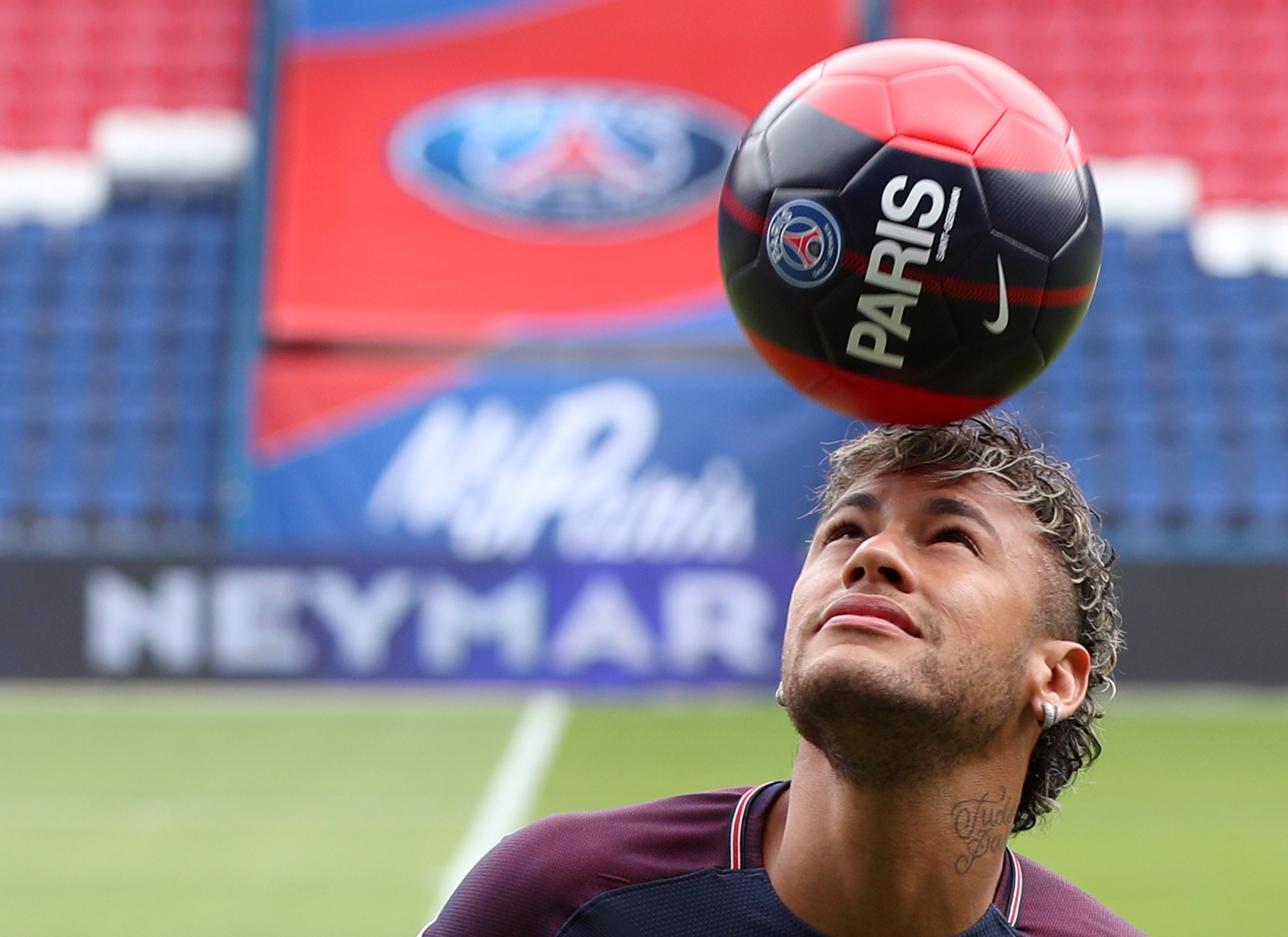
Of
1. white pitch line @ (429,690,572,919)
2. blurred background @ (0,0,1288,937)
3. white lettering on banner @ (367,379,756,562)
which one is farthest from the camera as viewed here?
white lettering on banner @ (367,379,756,562)

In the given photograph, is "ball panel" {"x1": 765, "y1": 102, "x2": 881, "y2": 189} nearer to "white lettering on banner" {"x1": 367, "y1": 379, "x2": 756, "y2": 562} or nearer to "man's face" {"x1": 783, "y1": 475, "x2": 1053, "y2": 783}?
"man's face" {"x1": 783, "y1": 475, "x2": 1053, "y2": 783}

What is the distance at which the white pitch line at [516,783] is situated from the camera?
6.24 meters

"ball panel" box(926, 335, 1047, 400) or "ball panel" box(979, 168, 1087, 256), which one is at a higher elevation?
"ball panel" box(979, 168, 1087, 256)

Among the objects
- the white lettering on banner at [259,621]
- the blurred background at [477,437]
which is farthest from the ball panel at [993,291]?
the white lettering on banner at [259,621]

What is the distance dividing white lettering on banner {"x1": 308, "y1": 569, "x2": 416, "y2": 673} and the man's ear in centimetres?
836

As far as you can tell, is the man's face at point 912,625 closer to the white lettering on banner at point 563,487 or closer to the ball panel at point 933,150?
the ball panel at point 933,150

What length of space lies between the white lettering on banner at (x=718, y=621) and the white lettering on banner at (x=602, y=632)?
0.20 meters

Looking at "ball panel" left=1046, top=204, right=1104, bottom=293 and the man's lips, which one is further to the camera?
"ball panel" left=1046, top=204, right=1104, bottom=293

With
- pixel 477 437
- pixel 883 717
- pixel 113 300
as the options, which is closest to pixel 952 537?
pixel 883 717

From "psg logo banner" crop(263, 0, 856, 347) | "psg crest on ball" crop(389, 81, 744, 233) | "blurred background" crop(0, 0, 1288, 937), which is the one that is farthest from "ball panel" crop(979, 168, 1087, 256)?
"psg crest on ball" crop(389, 81, 744, 233)

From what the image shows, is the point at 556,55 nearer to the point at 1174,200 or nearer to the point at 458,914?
the point at 1174,200

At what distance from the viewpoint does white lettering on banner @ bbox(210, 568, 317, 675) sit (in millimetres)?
10289

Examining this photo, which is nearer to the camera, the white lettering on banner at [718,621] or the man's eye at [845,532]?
the man's eye at [845,532]

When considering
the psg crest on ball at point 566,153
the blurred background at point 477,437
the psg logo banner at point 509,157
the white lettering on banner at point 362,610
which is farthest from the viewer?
the psg crest on ball at point 566,153
